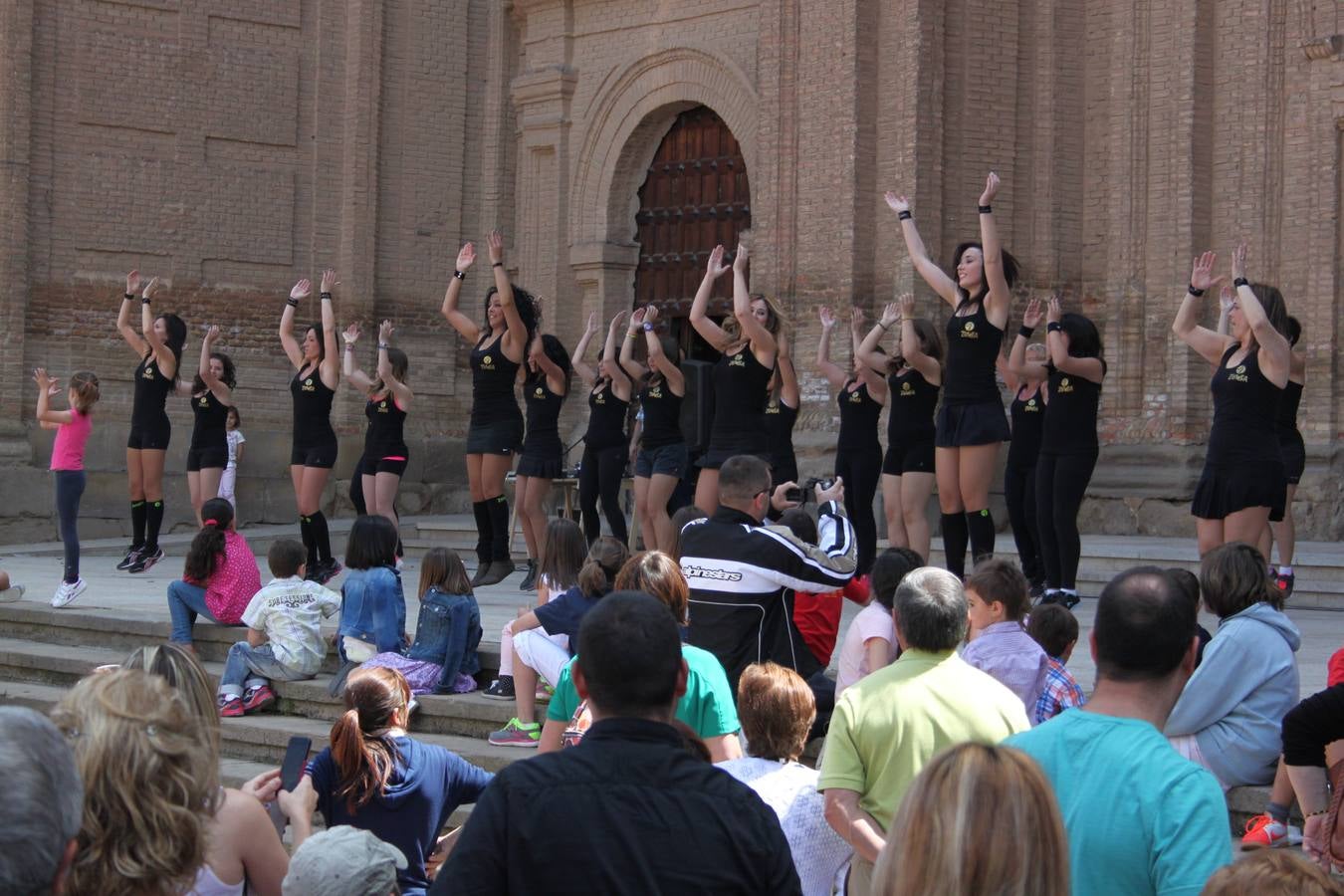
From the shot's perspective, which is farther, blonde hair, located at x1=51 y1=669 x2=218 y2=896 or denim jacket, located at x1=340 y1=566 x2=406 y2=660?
→ denim jacket, located at x1=340 y1=566 x2=406 y2=660

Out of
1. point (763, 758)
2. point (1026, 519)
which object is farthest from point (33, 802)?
point (1026, 519)

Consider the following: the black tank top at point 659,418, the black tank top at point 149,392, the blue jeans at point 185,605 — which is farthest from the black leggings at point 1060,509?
the black tank top at point 149,392

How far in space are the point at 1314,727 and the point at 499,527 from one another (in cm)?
819

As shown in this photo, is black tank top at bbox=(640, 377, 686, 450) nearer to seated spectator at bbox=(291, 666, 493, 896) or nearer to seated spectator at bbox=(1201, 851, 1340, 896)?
seated spectator at bbox=(291, 666, 493, 896)

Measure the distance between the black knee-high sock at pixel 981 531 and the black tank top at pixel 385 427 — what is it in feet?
15.4

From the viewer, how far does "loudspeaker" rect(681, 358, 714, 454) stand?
15234 mm

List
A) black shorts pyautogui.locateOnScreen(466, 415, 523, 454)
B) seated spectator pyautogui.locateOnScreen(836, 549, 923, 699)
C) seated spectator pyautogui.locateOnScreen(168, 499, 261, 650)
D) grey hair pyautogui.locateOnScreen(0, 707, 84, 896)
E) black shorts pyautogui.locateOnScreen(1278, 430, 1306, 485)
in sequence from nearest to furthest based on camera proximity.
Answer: grey hair pyautogui.locateOnScreen(0, 707, 84, 896), seated spectator pyautogui.locateOnScreen(836, 549, 923, 699), seated spectator pyautogui.locateOnScreen(168, 499, 261, 650), black shorts pyautogui.locateOnScreen(1278, 430, 1306, 485), black shorts pyautogui.locateOnScreen(466, 415, 523, 454)

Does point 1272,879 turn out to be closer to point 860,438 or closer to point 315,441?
point 860,438

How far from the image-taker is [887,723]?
452 centimetres

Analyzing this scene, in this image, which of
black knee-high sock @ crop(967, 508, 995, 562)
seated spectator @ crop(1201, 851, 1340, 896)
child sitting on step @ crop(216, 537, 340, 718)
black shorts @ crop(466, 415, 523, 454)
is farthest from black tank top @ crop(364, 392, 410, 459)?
seated spectator @ crop(1201, 851, 1340, 896)

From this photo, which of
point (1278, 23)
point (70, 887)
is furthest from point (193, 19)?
point (70, 887)

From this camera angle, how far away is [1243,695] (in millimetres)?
6059

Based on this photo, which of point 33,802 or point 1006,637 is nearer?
point 33,802

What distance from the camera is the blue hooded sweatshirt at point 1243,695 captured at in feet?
19.6
